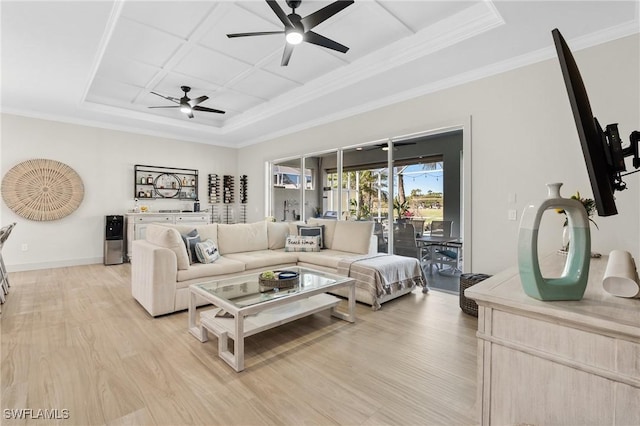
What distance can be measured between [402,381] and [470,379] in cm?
46

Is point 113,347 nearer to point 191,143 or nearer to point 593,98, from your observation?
point 593,98

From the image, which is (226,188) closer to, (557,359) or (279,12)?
(279,12)

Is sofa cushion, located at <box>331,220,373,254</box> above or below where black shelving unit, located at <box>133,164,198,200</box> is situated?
below

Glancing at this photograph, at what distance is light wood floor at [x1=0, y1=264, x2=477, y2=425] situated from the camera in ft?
5.68

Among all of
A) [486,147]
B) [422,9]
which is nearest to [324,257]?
[486,147]

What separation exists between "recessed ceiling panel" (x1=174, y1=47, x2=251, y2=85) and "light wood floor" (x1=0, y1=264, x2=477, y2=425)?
312cm

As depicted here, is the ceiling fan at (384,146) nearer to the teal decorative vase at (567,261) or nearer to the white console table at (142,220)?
the white console table at (142,220)

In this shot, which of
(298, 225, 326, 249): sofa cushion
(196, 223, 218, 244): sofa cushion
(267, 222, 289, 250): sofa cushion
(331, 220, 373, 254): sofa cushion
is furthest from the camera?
(267, 222, 289, 250): sofa cushion

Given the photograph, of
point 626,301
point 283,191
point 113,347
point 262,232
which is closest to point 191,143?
point 283,191

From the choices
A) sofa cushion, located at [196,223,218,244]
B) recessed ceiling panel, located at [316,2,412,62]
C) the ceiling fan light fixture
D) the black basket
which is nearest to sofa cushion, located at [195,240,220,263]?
sofa cushion, located at [196,223,218,244]

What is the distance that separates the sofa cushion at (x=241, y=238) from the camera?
14.5 ft

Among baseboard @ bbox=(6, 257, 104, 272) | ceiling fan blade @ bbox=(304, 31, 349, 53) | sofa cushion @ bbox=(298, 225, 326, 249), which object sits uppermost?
ceiling fan blade @ bbox=(304, 31, 349, 53)

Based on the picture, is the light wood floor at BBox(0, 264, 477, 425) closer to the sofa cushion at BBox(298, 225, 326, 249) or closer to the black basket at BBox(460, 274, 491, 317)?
the black basket at BBox(460, 274, 491, 317)

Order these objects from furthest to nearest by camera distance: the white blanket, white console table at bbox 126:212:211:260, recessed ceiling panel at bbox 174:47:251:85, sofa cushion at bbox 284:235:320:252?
white console table at bbox 126:212:211:260
sofa cushion at bbox 284:235:320:252
recessed ceiling panel at bbox 174:47:251:85
the white blanket
